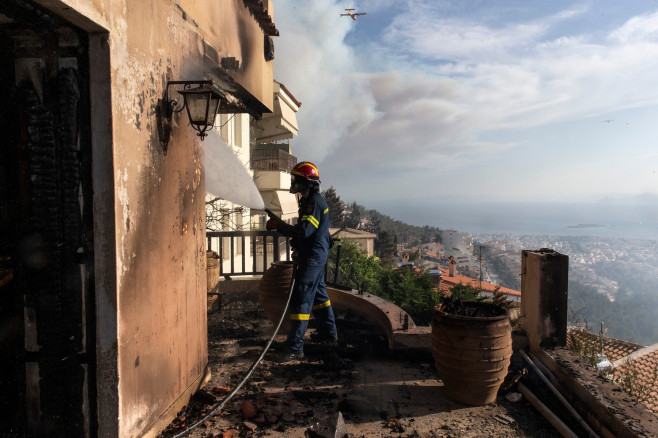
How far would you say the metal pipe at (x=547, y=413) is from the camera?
3.18m

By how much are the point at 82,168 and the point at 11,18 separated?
2.98ft

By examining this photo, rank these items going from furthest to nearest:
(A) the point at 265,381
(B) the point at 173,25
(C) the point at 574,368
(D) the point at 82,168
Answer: (A) the point at 265,381
(C) the point at 574,368
(B) the point at 173,25
(D) the point at 82,168

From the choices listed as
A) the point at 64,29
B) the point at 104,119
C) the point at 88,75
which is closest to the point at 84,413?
the point at 104,119

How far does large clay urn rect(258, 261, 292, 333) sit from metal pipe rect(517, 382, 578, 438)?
9.99 ft

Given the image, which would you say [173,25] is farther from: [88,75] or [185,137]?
[88,75]

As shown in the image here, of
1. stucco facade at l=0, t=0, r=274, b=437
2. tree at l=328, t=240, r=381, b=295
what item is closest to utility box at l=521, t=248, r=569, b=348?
stucco facade at l=0, t=0, r=274, b=437

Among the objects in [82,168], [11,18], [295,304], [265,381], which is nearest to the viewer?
[11,18]

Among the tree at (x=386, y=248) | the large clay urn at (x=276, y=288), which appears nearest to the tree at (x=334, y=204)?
the tree at (x=386, y=248)

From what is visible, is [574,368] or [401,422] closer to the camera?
[401,422]

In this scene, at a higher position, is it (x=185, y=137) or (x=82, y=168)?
(x=185, y=137)

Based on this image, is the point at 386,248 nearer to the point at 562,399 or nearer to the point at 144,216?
the point at 562,399

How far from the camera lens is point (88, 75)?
237 centimetres

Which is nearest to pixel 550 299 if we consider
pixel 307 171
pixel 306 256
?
pixel 306 256

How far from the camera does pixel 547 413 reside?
347 centimetres
